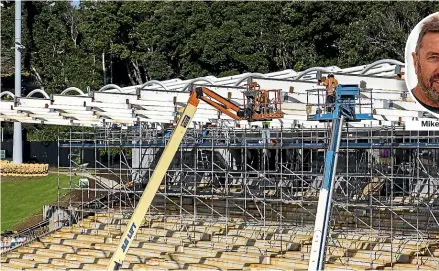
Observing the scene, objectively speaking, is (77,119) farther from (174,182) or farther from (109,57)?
(109,57)

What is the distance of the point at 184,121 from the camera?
19.9m

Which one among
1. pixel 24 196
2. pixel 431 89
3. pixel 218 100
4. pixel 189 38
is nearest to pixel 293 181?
pixel 218 100

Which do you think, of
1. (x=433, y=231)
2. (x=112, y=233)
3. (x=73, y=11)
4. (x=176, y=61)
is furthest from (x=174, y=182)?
(x=73, y=11)

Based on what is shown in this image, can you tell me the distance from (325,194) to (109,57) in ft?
141

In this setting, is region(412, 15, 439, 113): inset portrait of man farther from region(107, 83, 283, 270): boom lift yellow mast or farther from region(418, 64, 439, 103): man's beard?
region(107, 83, 283, 270): boom lift yellow mast

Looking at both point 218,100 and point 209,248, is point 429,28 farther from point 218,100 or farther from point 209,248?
point 209,248

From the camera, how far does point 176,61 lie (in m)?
55.9

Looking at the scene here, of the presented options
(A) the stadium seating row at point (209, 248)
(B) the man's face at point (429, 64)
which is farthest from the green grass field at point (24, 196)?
(B) the man's face at point (429, 64)

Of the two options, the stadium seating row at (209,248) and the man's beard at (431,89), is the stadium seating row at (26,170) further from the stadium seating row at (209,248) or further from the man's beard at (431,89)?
the man's beard at (431,89)

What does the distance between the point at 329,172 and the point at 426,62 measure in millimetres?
5533

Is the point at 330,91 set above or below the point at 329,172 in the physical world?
above

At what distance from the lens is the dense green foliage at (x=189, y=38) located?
45125 millimetres

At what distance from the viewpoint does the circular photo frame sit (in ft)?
66.7

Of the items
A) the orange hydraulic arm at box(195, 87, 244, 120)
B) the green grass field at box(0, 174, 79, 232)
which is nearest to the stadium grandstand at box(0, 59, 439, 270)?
the orange hydraulic arm at box(195, 87, 244, 120)
